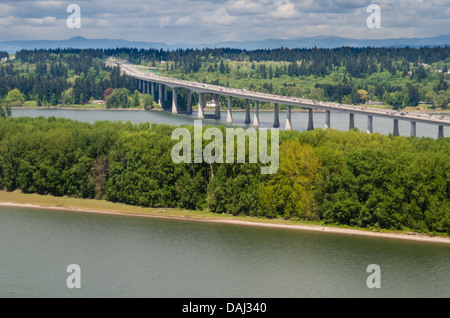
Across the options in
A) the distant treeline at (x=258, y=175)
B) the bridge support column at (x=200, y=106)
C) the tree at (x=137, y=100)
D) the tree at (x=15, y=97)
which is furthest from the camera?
the tree at (x=137, y=100)

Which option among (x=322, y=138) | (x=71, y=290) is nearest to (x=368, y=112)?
(x=322, y=138)

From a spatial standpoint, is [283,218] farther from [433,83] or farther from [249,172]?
[433,83]

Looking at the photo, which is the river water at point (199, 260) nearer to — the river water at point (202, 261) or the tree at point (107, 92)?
the river water at point (202, 261)

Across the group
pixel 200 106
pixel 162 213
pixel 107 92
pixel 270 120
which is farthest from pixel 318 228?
pixel 107 92

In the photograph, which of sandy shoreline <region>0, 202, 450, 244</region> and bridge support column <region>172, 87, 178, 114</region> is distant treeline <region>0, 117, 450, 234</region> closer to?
sandy shoreline <region>0, 202, 450, 244</region>

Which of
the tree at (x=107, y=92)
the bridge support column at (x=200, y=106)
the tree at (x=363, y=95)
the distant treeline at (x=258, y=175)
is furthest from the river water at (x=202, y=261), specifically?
the tree at (x=107, y=92)

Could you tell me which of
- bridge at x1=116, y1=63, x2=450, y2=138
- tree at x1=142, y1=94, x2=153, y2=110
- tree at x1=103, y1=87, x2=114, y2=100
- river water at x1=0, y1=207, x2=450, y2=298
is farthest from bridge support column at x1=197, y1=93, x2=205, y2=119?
river water at x1=0, y1=207, x2=450, y2=298

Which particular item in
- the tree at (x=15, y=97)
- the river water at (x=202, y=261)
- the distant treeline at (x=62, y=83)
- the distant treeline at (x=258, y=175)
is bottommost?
the river water at (x=202, y=261)

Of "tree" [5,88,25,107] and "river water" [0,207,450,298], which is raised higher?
"tree" [5,88,25,107]
